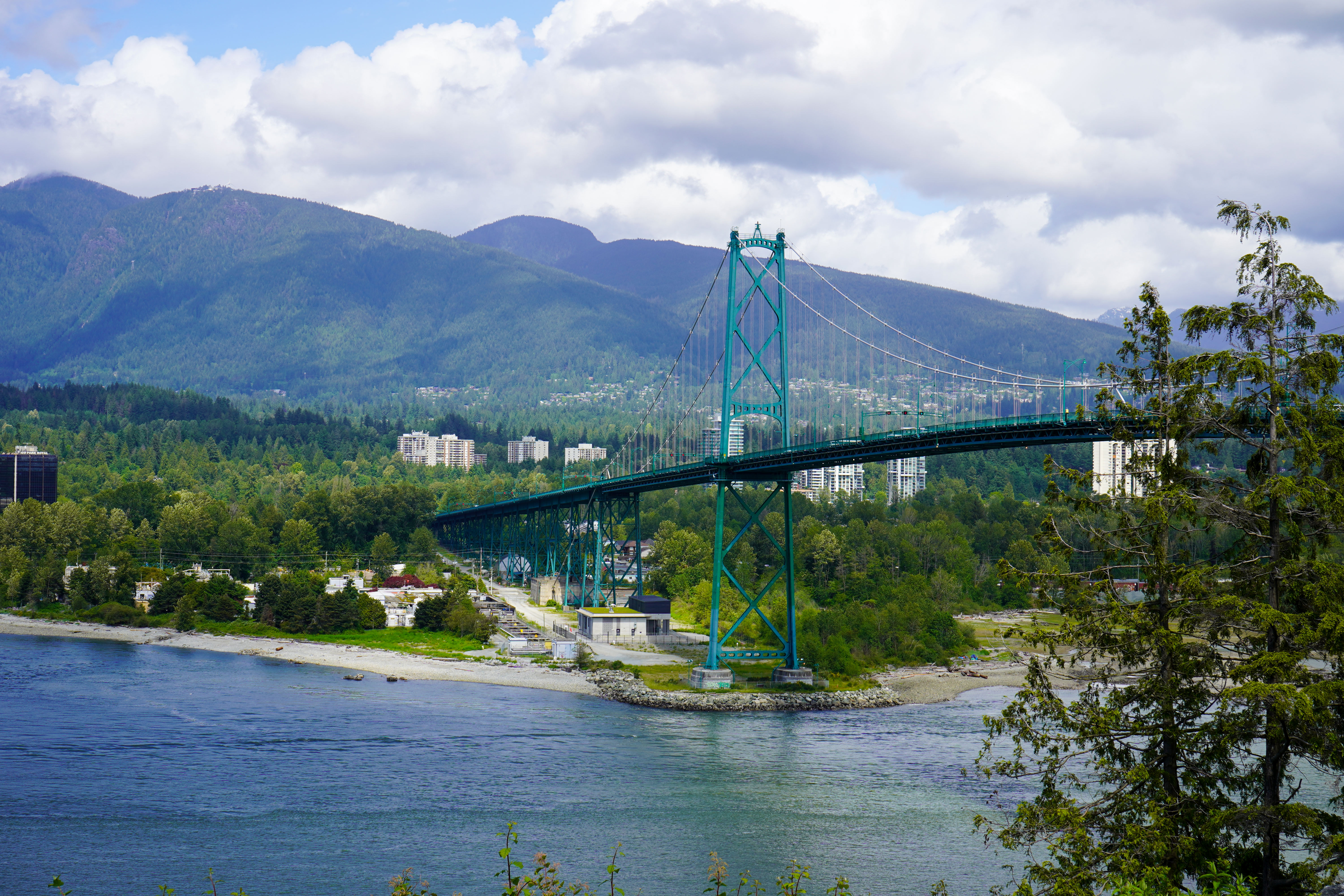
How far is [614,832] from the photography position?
22734 millimetres

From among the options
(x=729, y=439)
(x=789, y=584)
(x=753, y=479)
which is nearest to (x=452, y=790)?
(x=789, y=584)

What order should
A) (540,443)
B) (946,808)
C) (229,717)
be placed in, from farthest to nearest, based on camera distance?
(540,443), (229,717), (946,808)

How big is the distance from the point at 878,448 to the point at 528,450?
136723mm

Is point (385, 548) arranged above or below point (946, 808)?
above

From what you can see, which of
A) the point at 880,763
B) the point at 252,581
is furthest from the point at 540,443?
the point at 880,763

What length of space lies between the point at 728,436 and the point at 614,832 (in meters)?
20.8

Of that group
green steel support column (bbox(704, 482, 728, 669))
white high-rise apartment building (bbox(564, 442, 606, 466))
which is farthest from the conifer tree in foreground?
white high-rise apartment building (bbox(564, 442, 606, 466))

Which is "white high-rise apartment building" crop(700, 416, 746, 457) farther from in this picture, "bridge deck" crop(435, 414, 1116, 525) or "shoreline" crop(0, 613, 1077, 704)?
"shoreline" crop(0, 613, 1077, 704)

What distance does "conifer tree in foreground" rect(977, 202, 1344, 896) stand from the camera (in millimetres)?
10258

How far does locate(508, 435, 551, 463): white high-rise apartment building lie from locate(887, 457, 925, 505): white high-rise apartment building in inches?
2742

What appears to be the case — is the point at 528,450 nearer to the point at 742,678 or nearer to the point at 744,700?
the point at 742,678

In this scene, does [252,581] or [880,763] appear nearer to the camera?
[880,763]

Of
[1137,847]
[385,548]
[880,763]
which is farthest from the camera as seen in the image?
[385,548]

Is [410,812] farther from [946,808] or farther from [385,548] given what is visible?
[385,548]
